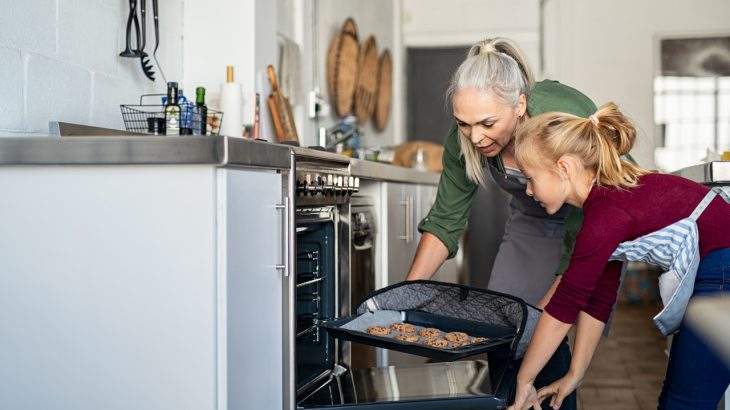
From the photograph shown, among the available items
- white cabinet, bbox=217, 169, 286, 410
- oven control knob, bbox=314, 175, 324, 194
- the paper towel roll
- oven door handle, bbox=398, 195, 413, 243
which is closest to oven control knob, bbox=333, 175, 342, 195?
oven control knob, bbox=314, 175, 324, 194

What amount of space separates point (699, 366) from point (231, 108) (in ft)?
5.80

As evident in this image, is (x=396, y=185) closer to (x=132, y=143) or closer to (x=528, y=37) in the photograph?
(x=132, y=143)

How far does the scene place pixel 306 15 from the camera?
4328mm

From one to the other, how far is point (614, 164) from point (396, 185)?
182 centimetres

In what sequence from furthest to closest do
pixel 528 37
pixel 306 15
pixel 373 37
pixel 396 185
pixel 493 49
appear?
pixel 528 37, pixel 373 37, pixel 306 15, pixel 396 185, pixel 493 49

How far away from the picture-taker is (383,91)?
6.54 meters

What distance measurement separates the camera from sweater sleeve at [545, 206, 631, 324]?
5.80 ft

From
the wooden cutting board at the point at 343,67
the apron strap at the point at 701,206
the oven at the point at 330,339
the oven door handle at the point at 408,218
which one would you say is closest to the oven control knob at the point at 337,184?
the oven at the point at 330,339

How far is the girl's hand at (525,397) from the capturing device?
6.25 feet

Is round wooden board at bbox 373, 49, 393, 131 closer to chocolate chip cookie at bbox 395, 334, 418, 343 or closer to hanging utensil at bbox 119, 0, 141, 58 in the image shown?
hanging utensil at bbox 119, 0, 141, 58

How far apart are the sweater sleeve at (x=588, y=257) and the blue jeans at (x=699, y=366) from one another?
0.22 m

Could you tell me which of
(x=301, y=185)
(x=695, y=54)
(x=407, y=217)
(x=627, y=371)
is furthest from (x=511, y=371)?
(x=695, y=54)

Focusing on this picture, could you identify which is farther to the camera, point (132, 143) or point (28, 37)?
point (28, 37)

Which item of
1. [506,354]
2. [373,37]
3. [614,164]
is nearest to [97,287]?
[506,354]
